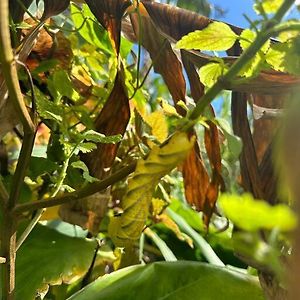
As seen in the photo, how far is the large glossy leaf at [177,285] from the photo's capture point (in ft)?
1.37

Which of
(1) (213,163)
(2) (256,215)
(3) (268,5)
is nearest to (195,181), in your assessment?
(1) (213,163)

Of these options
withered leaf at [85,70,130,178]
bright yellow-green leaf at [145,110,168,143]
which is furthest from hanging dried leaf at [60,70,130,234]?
bright yellow-green leaf at [145,110,168,143]

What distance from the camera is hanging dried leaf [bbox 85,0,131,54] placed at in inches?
16.3

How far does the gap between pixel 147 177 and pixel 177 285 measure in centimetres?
18

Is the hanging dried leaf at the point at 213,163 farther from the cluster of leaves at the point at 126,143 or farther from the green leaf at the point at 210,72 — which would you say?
the green leaf at the point at 210,72

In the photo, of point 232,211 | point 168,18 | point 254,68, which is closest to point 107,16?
point 168,18

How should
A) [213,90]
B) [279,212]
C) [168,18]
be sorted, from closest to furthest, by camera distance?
[279,212] < [213,90] < [168,18]

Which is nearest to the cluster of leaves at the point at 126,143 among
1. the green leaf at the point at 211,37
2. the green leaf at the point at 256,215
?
the green leaf at the point at 211,37

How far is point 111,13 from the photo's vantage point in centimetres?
42

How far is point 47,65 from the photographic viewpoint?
1.56ft

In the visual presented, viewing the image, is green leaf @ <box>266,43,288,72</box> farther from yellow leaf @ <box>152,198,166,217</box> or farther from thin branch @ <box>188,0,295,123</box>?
yellow leaf @ <box>152,198,166,217</box>

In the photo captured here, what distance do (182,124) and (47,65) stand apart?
24cm

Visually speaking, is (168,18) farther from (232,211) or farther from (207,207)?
(232,211)

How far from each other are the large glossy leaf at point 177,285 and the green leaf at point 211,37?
187mm
